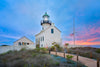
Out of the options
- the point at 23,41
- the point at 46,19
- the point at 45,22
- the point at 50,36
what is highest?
the point at 46,19

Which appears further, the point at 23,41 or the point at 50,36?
the point at 23,41

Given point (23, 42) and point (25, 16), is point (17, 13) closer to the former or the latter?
point (25, 16)

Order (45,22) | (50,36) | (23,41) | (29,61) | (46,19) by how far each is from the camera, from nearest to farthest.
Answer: (29,61)
(50,36)
(23,41)
(45,22)
(46,19)

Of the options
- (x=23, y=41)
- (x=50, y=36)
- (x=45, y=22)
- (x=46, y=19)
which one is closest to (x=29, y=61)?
(x=50, y=36)

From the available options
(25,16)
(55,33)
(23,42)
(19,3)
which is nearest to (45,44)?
(55,33)

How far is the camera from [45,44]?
15.1 metres

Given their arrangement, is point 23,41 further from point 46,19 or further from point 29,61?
point 29,61

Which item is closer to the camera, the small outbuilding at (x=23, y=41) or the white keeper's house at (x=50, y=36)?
the white keeper's house at (x=50, y=36)

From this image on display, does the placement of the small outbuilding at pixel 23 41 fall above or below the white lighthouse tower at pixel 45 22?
Answer: below

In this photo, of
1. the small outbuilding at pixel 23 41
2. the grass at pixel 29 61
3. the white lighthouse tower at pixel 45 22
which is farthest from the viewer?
the white lighthouse tower at pixel 45 22

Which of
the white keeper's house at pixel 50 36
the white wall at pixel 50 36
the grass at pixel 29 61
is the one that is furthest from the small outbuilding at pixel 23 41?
the grass at pixel 29 61

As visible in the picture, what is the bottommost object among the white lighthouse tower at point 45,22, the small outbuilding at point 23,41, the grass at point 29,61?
the grass at point 29,61

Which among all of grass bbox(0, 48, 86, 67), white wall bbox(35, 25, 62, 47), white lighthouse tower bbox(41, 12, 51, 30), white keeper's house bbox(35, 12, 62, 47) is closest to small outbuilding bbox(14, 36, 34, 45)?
white keeper's house bbox(35, 12, 62, 47)

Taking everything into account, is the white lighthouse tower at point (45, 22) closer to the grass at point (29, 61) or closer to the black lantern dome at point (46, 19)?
the black lantern dome at point (46, 19)
